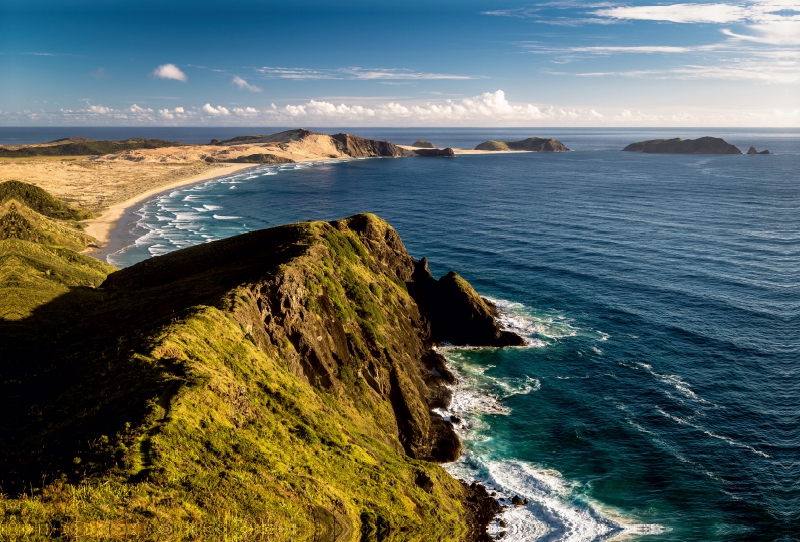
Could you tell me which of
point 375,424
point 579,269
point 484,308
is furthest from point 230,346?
point 579,269

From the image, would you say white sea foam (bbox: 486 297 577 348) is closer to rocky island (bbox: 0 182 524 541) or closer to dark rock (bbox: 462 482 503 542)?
rocky island (bbox: 0 182 524 541)

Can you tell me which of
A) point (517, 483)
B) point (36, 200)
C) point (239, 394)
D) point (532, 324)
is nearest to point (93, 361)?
point (239, 394)

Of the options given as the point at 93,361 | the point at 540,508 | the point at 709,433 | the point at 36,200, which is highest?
the point at 36,200

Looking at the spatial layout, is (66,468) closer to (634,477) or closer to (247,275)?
(247,275)

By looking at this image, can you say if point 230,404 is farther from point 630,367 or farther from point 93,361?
point 630,367

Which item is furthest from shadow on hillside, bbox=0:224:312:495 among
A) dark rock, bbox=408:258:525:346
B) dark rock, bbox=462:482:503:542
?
dark rock, bbox=462:482:503:542

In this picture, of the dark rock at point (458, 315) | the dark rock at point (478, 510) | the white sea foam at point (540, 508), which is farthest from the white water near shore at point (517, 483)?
the dark rock at point (458, 315)

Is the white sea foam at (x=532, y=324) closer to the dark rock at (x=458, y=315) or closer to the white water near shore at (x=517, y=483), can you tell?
the dark rock at (x=458, y=315)
